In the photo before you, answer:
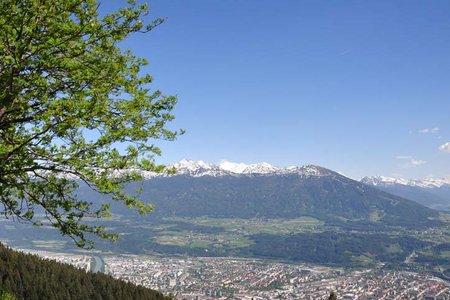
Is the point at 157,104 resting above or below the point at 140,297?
above

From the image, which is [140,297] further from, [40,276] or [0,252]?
[0,252]

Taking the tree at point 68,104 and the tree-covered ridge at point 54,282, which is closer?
the tree at point 68,104

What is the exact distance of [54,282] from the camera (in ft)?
386

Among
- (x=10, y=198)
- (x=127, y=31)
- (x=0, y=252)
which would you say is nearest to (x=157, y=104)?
(x=127, y=31)

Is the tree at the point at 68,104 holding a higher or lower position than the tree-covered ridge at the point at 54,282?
higher

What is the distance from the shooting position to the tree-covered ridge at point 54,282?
11162 cm

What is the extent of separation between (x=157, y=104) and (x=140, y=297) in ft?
363

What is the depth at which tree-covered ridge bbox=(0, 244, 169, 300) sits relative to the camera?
111625 millimetres

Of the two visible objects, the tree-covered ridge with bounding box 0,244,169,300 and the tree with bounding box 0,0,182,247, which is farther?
the tree-covered ridge with bounding box 0,244,169,300

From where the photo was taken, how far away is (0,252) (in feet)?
431

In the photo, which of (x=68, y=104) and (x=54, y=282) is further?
(x=54, y=282)

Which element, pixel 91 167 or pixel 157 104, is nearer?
pixel 91 167

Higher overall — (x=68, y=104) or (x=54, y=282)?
(x=68, y=104)

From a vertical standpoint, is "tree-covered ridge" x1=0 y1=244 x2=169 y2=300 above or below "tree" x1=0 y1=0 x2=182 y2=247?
below
